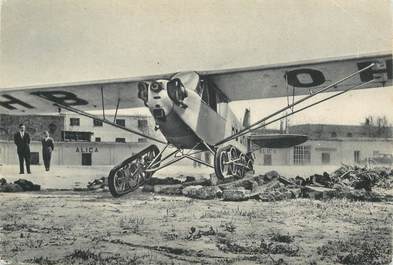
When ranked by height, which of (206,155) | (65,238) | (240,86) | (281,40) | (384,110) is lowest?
(65,238)

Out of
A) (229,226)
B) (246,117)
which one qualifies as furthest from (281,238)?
(246,117)

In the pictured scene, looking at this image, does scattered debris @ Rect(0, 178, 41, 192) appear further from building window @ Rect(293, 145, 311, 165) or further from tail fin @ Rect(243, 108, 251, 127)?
building window @ Rect(293, 145, 311, 165)

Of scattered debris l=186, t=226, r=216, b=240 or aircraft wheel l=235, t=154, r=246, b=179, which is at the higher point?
aircraft wheel l=235, t=154, r=246, b=179

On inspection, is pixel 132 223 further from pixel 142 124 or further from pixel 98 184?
pixel 98 184

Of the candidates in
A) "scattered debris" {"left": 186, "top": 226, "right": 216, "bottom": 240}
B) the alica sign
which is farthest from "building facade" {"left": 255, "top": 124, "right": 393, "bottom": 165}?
the alica sign

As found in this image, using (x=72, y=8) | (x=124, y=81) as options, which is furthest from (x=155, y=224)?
(x=72, y=8)

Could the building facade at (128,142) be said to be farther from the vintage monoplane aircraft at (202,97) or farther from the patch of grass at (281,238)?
the patch of grass at (281,238)

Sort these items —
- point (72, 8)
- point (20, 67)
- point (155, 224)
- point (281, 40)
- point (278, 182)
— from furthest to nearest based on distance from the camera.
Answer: point (278, 182) → point (20, 67) → point (72, 8) → point (281, 40) → point (155, 224)

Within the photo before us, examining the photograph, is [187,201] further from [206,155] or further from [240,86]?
[240,86]
